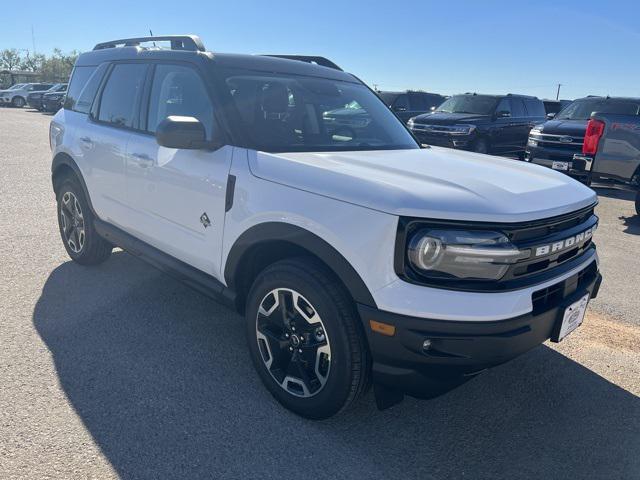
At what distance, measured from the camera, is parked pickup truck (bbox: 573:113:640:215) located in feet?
25.6

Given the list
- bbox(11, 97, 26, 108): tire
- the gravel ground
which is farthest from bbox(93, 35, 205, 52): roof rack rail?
bbox(11, 97, 26, 108): tire

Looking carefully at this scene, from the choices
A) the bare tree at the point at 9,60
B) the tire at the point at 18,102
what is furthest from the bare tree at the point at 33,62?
the tire at the point at 18,102

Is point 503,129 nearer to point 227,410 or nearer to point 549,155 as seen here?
point 549,155

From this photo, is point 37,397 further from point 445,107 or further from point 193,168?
point 445,107

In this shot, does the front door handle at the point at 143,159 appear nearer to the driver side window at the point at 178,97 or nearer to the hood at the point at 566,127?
the driver side window at the point at 178,97

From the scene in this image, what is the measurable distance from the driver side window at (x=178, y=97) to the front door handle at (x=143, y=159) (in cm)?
20

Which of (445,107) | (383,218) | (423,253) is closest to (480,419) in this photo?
(423,253)

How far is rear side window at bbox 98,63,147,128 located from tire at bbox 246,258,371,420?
1.94 metres

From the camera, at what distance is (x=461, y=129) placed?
12.4 metres

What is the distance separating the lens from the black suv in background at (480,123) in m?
12.5

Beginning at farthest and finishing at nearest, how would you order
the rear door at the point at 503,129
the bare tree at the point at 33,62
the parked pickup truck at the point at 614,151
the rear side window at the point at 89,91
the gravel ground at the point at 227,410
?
1. the bare tree at the point at 33,62
2. the rear door at the point at 503,129
3. the parked pickup truck at the point at 614,151
4. the rear side window at the point at 89,91
5. the gravel ground at the point at 227,410

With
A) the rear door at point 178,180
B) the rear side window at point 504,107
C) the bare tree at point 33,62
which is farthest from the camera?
the bare tree at point 33,62

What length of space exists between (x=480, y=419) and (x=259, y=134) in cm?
202

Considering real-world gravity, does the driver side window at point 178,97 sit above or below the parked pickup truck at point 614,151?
above
